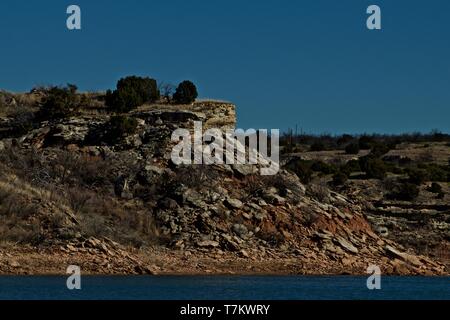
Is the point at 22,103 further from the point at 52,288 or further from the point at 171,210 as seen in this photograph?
the point at 52,288

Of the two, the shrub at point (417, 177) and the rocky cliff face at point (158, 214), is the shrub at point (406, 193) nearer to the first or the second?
the shrub at point (417, 177)

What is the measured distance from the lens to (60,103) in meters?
60.7

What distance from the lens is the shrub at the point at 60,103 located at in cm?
6059

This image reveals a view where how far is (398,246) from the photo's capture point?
54438mm

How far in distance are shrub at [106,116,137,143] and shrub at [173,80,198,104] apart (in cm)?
558

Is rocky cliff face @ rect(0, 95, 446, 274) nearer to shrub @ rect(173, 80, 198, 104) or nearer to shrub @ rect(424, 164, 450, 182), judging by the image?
shrub @ rect(173, 80, 198, 104)

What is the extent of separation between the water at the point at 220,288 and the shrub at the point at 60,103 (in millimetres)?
19835

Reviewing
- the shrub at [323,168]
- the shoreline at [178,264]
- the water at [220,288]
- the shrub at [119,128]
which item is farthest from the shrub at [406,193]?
the water at [220,288]

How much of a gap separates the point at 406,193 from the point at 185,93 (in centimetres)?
1813

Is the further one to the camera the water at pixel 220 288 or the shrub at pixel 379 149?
the shrub at pixel 379 149

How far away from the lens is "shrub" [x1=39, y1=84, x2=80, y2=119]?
199ft

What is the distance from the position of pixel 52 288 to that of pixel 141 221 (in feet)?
49.2

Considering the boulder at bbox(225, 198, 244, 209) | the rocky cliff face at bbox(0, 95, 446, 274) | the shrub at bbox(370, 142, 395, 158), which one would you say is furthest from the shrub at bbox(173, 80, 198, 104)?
the shrub at bbox(370, 142, 395, 158)
